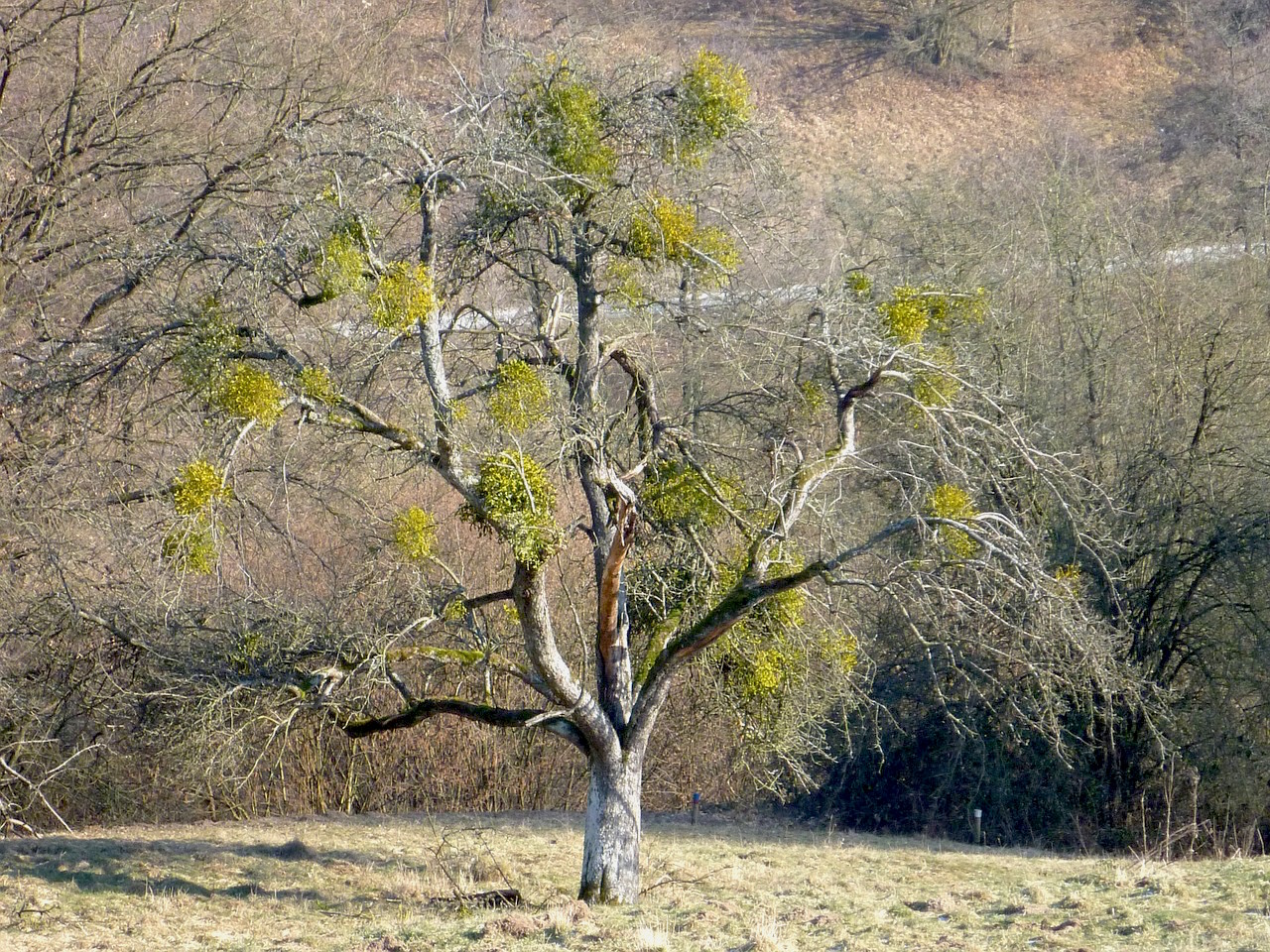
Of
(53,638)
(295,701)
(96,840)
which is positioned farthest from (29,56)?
(96,840)

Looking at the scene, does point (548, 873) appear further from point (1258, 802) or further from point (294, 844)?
point (1258, 802)

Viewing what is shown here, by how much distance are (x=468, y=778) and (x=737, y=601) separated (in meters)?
9.60

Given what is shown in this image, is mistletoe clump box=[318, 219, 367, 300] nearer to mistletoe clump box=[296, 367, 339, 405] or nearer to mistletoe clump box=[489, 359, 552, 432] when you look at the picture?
mistletoe clump box=[296, 367, 339, 405]

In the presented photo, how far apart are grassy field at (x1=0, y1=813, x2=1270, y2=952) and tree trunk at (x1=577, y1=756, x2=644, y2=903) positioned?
24cm

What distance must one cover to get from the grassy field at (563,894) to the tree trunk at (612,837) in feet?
0.77

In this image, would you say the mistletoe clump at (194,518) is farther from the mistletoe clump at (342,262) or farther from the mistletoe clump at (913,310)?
the mistletoe clump at (913,310)

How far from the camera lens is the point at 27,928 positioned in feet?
30.2

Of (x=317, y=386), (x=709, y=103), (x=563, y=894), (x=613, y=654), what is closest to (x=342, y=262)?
(x=317, y=386)

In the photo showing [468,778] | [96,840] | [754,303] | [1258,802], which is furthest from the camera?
[468,778]

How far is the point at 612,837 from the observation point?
9.31 m

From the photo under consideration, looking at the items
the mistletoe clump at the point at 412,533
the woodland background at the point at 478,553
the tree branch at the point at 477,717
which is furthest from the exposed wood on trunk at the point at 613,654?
the mistletoe clump at the point at 412,533

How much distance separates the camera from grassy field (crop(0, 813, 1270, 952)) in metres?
7.89

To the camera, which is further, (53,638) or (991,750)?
(991,750)

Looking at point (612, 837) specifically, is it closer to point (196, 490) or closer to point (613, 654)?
point (613, 654)
